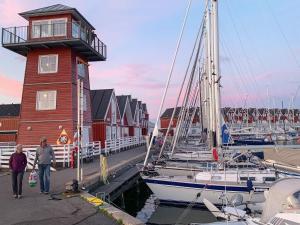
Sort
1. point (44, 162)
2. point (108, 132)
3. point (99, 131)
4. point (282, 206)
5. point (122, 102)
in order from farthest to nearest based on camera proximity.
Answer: point (122, 102) < point (108, 132) < point (99, 131) < point (44, 162) < point (282, 206)

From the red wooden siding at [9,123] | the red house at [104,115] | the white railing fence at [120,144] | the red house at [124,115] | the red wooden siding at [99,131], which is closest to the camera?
the white railing fence at [120,144]

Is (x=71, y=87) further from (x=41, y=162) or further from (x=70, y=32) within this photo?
(x=41, y=162)

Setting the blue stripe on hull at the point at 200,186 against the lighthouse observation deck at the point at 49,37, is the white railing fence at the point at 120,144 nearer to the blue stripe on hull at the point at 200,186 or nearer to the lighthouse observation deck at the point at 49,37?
the lighthouse observation deck at the point at 49,37

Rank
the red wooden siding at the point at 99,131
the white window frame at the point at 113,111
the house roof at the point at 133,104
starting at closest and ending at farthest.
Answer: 1. the red wooden siding at the point at 99,131
2. the white window frame at the point at 113,111
3. the house roof at the point at 133,104

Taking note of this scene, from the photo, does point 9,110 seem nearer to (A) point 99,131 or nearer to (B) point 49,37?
(A) point 99,131

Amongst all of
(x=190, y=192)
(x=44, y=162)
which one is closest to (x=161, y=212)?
(x=190, y=192)

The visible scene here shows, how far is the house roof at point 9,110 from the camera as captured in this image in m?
55.8

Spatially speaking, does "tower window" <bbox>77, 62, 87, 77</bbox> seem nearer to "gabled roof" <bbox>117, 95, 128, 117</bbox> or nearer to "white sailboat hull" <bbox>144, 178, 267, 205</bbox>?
"white sailboat hull" <bbox>144, 178, 267, 205</bbox>

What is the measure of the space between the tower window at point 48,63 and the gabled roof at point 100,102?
11.4 meters

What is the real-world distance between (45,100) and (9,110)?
29968mm

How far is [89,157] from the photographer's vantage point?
28.2 metres

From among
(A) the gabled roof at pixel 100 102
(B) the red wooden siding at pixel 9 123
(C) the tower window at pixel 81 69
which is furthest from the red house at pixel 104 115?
(B) the red wooden siding at pixel 9 123

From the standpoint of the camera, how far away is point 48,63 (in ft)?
100

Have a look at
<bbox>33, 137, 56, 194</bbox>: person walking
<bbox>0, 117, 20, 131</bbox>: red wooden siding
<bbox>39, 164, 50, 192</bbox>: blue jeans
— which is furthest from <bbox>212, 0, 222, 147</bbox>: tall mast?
<bbox>0, 117, 20, 131</bbox>: red wooden siding
